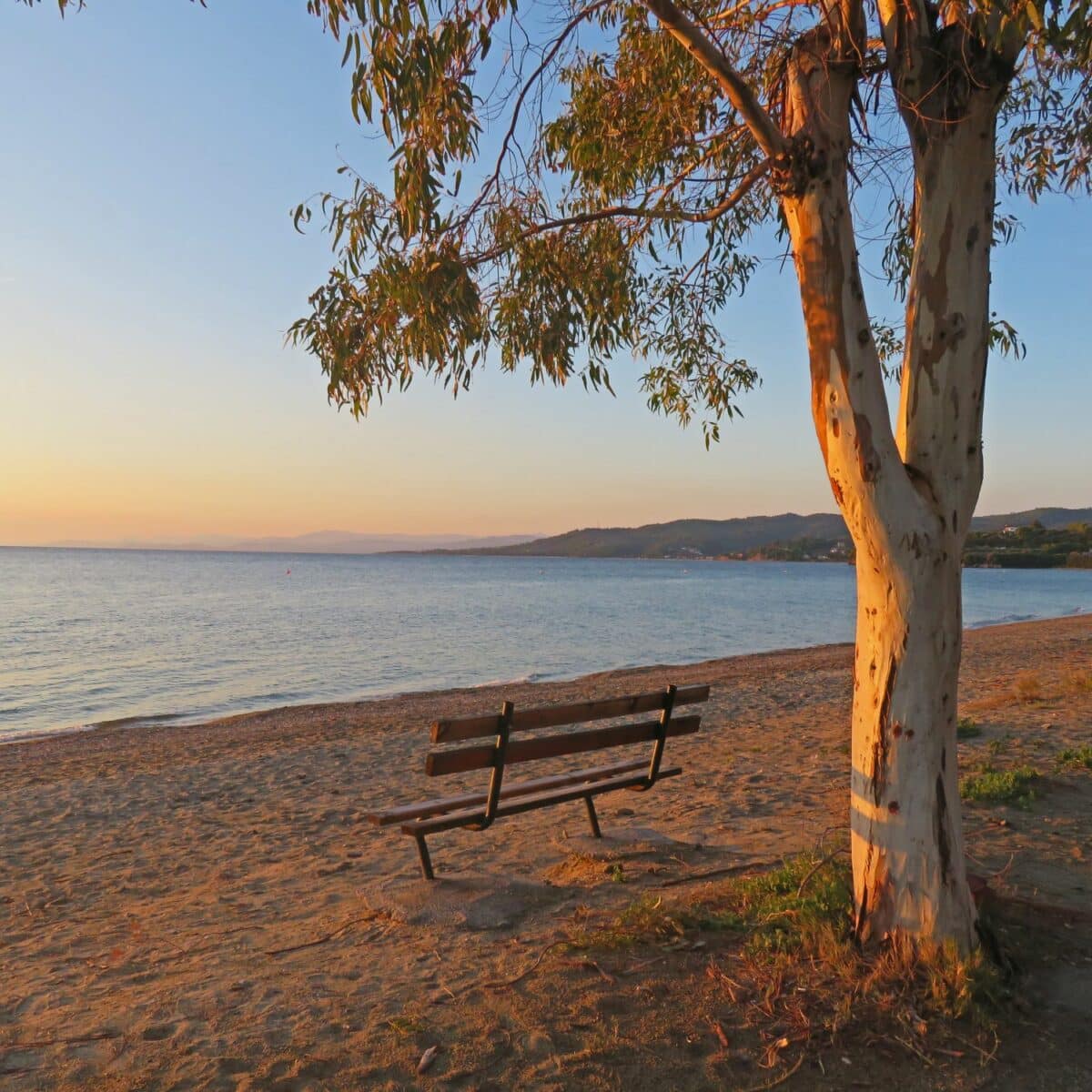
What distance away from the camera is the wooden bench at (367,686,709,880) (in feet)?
15.3

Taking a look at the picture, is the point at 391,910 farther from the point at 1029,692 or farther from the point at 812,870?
the point at 1029,692

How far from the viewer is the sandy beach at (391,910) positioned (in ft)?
9.84

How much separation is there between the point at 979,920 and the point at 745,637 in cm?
3218

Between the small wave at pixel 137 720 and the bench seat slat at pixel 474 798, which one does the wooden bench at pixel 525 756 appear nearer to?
the bench seat slat at pixel 474 798

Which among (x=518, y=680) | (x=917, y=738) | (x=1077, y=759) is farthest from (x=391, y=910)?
(x=518, y=680)

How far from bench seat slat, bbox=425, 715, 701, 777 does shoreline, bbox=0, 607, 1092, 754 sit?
12022 mm

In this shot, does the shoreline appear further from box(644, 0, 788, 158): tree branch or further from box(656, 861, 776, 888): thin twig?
box(644, 0, 788, 158): tree branch

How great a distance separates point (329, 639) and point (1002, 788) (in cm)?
2921

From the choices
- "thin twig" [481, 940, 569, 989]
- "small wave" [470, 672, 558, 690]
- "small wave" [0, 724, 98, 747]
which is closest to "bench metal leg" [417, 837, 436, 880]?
"thin twig" [481, 940, 569, 989]

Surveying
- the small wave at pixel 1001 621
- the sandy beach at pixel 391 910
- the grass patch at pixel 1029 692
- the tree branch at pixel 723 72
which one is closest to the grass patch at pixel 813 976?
the sandy beach at pixel 391 910

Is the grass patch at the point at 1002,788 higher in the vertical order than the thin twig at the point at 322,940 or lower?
higher

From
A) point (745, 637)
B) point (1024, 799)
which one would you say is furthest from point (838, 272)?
point (745, 637)

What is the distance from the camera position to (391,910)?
4688 mm

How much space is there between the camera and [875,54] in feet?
14.7
